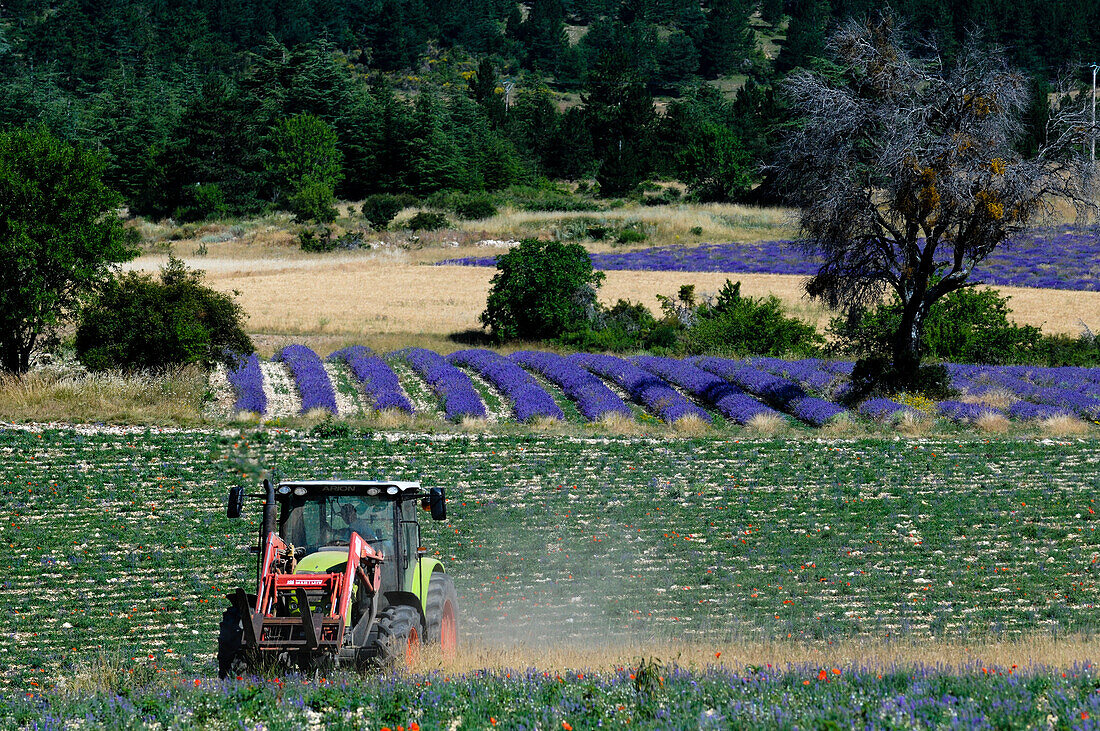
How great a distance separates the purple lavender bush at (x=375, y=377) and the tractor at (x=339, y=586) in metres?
15.4

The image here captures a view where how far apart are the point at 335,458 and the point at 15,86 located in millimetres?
100147

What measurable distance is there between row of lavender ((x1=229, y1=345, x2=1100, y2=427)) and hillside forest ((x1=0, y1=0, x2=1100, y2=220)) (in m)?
11.0

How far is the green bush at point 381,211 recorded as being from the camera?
7831 centimetres

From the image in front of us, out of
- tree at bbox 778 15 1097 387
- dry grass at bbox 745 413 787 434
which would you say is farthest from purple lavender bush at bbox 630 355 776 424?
tree at bbox 778 15 1097 387

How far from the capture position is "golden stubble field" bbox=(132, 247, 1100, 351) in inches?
1709

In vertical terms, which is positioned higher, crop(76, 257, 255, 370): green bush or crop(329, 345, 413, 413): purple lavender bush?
crop(76, 257, 255, 370): green bush

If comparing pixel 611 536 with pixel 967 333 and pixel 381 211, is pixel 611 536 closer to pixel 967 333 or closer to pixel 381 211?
pixel 967 333

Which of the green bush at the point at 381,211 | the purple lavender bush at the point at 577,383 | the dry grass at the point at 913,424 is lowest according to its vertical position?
the dry grass at the point at 913,424

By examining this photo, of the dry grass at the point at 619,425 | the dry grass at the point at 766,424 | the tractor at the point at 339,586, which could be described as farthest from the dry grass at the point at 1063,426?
the tractor at the point at 339,586

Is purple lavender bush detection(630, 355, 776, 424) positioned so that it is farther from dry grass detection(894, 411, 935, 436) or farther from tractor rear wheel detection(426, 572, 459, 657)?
tractor rear wheel detection(426, 572, 459, 657)

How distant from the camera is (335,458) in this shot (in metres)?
21.8

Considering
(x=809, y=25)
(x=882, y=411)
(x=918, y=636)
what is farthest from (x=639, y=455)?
(x=809, y=25)

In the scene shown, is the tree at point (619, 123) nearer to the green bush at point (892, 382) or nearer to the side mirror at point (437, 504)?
the green bush at point (892, 382)

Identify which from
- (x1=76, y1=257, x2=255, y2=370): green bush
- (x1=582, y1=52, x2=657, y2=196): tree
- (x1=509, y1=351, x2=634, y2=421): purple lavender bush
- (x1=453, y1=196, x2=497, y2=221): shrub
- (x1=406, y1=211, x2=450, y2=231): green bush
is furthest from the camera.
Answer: (x1=582, y1=52, x2=657, y2=196): tree
